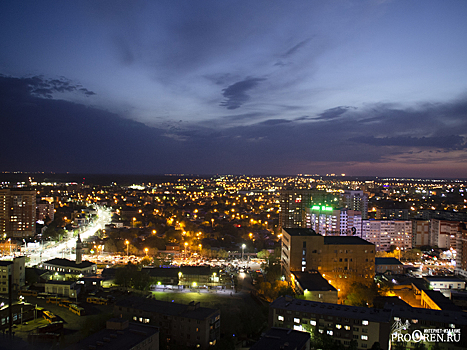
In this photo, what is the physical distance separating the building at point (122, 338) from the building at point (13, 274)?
16.0 ft

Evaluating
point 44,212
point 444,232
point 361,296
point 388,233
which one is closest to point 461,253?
point 444,232

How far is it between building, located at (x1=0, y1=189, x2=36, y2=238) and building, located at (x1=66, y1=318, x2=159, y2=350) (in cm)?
1540

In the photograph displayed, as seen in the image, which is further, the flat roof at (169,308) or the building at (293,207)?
the building at (293,207)

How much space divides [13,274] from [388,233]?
1567 cm

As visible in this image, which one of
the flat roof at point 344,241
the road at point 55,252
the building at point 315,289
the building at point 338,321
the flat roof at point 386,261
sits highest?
the flat roof at point 344,241

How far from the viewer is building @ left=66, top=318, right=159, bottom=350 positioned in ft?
16.1

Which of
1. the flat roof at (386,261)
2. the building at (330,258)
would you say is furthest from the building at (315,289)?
the flat roof at (386,261)

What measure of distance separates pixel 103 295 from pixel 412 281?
8843mm

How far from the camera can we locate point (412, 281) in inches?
421

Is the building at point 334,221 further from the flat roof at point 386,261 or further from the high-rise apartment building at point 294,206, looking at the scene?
the flat roof at point 386,261

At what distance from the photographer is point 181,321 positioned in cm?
608

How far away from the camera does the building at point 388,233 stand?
57.0ft

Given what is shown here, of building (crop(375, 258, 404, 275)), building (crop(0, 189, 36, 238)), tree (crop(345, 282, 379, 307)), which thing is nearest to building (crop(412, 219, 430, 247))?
building (crop(375, 258, 404, 275))

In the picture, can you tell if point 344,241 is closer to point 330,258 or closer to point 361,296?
point 330,258
